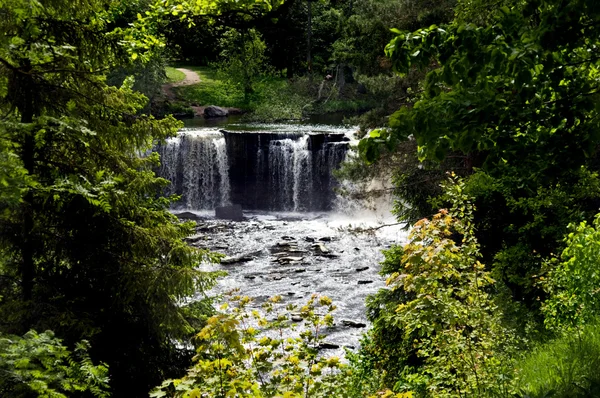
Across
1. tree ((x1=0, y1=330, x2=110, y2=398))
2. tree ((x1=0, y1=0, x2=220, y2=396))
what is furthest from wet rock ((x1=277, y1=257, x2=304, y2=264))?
tree ((x1=0, y1=330, x2=110, y2=398))

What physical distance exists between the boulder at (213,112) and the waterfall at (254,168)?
10362 millimetres

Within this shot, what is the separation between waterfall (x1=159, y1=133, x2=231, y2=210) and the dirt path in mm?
13325

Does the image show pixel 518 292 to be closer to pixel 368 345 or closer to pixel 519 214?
pixel 519 214

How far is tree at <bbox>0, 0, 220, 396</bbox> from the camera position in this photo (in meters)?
6.35

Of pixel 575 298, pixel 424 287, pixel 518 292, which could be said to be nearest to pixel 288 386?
pixel 424 287

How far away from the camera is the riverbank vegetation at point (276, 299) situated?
11.8ft

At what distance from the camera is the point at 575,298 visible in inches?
217

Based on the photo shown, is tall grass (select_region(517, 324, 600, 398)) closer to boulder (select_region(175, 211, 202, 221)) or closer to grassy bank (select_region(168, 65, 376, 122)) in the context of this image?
boulder (select_region(175, 211, 202, 221))

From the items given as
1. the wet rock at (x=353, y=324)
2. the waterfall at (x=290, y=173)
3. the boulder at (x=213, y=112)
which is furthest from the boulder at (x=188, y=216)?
the boulder at (x=213, y=112)

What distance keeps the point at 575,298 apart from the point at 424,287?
1378 millimetres

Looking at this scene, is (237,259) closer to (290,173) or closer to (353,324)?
(353,324)

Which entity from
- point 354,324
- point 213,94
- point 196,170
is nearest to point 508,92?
point 354,324

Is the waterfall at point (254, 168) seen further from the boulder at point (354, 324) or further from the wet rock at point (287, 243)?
the boulder at point (354, 324)

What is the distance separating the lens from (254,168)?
24047mm
